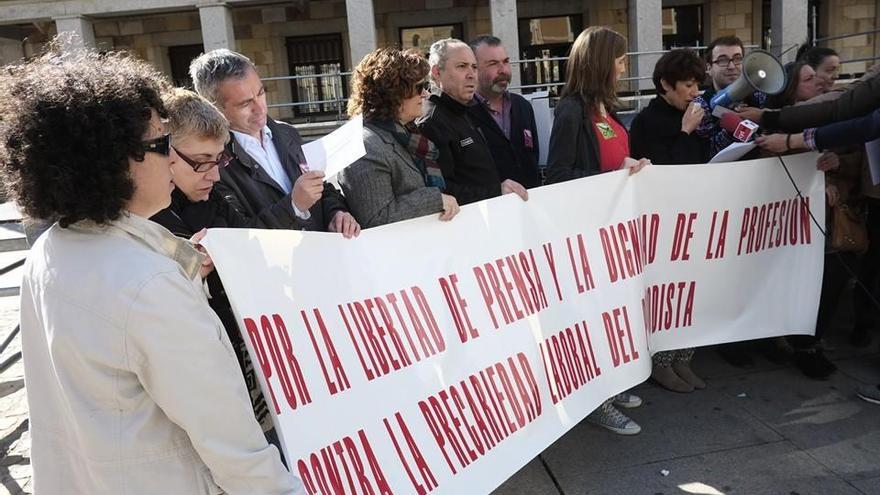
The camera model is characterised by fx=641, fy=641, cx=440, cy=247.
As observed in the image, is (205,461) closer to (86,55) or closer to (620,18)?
(86,55)

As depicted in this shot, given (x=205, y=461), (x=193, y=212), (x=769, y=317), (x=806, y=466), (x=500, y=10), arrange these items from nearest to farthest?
(x=205, y=461) < (x=193, y=212) < (x=806, y=466) < (x=769, y=317) < (x=500, y=10)

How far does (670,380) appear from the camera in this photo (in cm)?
382

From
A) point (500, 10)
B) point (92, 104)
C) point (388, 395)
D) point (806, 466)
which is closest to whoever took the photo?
point (92, 104)

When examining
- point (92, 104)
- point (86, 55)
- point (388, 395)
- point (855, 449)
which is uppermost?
point (86, 55)

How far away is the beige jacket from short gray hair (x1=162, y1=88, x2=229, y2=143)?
21.4 inches

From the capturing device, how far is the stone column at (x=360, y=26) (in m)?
15.1

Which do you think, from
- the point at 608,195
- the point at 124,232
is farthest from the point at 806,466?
the point at 124,232

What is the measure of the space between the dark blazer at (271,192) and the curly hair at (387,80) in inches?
13.8

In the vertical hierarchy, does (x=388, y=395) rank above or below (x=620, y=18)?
below

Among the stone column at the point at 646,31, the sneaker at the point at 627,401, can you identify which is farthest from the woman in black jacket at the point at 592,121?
the stone column at the point at 646,31

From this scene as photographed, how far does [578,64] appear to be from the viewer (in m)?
3.38

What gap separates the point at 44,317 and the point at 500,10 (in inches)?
595

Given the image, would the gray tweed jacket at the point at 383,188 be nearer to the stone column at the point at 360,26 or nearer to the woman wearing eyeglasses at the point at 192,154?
the woman wearing eyeglasses at the point at 192,154

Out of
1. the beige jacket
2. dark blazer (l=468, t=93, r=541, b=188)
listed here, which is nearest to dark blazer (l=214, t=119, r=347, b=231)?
the beige jacket
